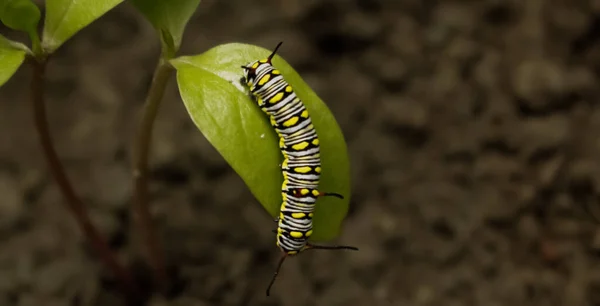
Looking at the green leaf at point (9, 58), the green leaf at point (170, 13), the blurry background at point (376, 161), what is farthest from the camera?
the blurry background at point (376, 161)

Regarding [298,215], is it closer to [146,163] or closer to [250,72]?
[250,72]

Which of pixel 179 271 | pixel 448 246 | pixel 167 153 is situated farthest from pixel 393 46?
pixel 179 271

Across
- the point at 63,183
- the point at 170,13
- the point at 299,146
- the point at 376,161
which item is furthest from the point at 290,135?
the point at 376,161

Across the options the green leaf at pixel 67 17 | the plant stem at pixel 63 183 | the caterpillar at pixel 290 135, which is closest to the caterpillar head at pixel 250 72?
the caterpillar at pixel 290 135

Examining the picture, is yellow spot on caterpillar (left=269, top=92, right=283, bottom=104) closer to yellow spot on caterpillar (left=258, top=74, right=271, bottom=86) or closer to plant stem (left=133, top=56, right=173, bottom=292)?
yellow spot on caterpillar (left=258, top=74, right=271, bottom=86)

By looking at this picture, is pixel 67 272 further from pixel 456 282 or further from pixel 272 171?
pixel 456 282

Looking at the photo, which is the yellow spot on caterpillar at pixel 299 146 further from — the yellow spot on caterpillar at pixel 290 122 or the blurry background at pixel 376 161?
the blurry background at pixel 376 161
